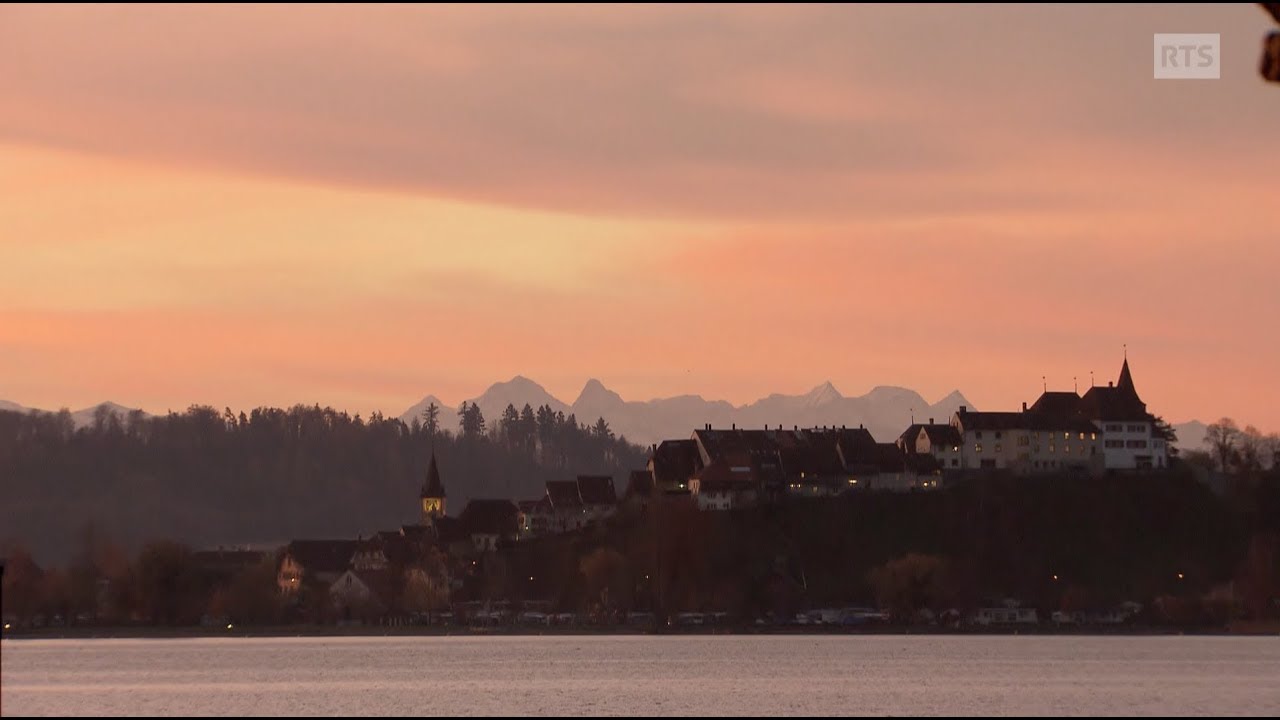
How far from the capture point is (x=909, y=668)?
4985 inches

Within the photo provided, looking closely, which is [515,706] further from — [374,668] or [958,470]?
[958,470]

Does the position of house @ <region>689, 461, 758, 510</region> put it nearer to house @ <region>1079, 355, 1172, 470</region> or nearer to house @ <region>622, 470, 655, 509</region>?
house @ <region>622, 470, 655, 509</region>

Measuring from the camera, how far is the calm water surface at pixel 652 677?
90.5 m

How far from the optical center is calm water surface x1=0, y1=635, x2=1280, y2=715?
297 ft

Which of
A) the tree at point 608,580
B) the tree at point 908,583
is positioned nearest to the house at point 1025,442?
the tree at point 908,583

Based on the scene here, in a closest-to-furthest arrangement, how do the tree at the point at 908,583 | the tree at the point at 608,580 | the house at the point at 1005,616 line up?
the tree at the point at 908,583 → the tree at the point at 608,580 → the house at the point at 1005,616

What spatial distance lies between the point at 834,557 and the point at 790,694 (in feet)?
243

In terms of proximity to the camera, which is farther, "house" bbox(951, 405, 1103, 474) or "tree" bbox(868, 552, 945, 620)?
"house" bbox(951, 405, 1103, 474)

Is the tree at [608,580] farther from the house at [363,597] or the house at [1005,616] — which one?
the house at [1005,616]

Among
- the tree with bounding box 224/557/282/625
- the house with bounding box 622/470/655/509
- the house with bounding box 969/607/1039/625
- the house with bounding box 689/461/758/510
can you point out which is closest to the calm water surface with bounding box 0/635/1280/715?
the house with bounding box 969/607/1039/625

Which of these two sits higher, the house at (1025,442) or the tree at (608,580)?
the house at (1025,442)

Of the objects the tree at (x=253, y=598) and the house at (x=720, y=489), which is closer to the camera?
the tree at (x=253, y=598)

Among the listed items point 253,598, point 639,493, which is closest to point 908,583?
point 639,493

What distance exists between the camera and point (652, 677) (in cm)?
11475
